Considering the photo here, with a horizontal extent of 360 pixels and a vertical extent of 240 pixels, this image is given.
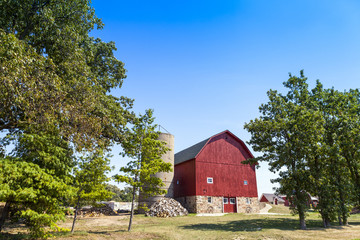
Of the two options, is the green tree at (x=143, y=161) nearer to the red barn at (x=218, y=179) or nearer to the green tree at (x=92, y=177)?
the green tree at (x=92, y=177)

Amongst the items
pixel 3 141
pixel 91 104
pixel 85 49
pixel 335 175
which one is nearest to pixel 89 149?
pixel 91 104

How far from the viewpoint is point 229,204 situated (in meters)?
32.2

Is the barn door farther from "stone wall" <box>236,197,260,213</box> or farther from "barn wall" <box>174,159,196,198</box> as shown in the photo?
"barn wall" <box>174,159,196,198</box>

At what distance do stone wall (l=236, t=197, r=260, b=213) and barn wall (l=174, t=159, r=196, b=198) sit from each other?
23.2 feet

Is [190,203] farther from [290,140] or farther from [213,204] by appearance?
[290,140]

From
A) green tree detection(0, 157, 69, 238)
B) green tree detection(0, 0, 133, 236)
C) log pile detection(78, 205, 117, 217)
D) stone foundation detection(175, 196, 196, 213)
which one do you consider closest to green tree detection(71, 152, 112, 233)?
green tree detection(0, 0, 133, 236)

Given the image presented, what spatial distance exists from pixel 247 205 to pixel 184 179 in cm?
979

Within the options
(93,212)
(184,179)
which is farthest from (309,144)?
(93,212)

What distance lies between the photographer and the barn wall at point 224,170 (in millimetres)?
31688

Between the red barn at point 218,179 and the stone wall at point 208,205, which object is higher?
the red barn at point 218,179

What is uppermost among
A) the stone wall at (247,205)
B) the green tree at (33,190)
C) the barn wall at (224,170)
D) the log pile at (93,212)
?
the barn wall at (224,170)

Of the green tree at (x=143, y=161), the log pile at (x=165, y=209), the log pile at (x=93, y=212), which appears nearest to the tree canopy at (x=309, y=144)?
the green tree at (x=143, y=161)

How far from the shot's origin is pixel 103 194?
13.9 m

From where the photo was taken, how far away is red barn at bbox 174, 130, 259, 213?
31.0 meters
